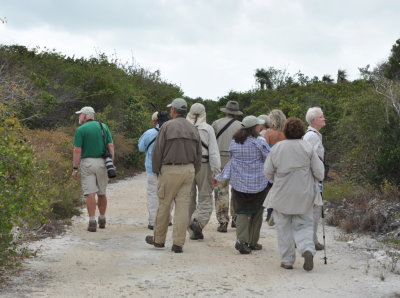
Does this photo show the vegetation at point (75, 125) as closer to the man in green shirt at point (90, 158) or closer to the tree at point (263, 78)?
the man in green shirt at point (90, 158)

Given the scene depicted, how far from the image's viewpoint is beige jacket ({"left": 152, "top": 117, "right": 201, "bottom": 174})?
328 inches

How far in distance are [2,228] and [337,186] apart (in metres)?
9.50

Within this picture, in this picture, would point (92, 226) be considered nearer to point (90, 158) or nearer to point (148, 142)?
point (90, 158)

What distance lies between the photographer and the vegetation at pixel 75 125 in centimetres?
646

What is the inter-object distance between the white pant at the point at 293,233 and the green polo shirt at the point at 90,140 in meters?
3.46

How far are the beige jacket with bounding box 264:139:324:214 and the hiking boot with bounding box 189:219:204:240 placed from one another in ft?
6.66

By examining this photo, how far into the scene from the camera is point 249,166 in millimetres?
8492

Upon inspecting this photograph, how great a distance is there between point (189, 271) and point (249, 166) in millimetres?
1904

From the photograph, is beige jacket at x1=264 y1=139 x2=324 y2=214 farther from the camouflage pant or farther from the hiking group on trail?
the camouflage pant

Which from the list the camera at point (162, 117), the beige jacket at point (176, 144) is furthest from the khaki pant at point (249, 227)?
the camera at point (162, 117)

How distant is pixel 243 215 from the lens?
8453 millimetres

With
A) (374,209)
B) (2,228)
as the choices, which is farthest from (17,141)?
(374,209)

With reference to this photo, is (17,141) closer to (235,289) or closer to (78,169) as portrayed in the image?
(235,289)

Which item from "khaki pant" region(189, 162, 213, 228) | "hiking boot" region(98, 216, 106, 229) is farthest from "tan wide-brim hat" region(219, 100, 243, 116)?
"hiking boot" region(98, 216, 106, 229)
